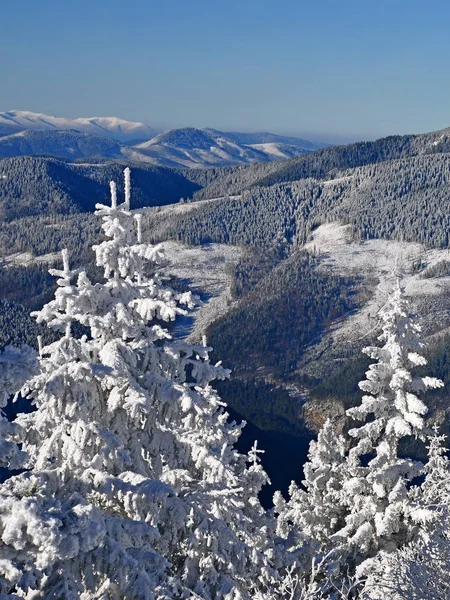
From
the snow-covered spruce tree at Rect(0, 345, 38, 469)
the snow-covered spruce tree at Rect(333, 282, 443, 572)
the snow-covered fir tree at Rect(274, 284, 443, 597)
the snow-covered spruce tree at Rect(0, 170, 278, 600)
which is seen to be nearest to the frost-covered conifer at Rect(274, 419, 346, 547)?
the snow-covered fir tree at Rect(274, 284, 443, 597)

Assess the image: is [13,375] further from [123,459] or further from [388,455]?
[388,455]

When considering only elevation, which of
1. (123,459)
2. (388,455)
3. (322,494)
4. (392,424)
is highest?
(123,459)

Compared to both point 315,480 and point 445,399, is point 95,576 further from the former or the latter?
point 445,399

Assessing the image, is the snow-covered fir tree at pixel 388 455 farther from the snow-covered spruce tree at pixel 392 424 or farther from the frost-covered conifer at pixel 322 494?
the frost-covered conifer at pixel 322 494

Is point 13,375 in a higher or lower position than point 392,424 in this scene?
higher

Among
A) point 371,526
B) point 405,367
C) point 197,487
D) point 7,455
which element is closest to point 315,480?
point 371,526

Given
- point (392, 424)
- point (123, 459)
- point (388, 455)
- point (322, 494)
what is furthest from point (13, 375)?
point (322, 494)

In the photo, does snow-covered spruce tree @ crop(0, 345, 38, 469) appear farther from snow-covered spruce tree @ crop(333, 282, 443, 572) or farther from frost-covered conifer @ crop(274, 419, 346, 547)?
frost-covered conifer @ crop(274, 419, 346, 547)

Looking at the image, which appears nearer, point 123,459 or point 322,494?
point 123,459
